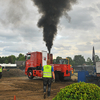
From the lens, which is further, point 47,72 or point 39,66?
point 39,66

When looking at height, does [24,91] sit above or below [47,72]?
below

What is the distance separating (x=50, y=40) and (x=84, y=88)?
17.7m

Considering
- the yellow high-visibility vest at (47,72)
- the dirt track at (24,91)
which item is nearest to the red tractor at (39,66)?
the dirt track at (24,91)

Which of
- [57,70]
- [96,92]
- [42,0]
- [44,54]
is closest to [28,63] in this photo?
[44,54]

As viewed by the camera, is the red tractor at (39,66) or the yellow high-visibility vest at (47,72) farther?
the red tractor at (39,66)

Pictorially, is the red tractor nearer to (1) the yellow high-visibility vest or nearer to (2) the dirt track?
(2) the dirt track

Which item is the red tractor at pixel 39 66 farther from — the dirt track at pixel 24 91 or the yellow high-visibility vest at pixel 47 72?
the yellow high-visibility vest at pixel 47 72

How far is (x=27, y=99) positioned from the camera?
7.02m

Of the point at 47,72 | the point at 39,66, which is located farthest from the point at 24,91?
the point at 39,66

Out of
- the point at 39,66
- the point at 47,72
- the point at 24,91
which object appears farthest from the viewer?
the point at 39,66

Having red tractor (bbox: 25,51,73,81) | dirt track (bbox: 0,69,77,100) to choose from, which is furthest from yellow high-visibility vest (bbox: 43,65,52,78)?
red tractor (bbox: 25,51,73,81)

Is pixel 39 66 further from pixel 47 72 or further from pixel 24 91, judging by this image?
pixel 47 72

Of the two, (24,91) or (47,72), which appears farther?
(24,91)

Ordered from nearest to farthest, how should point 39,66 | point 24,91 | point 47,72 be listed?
point 47,72, point 24,91, point 39,66
